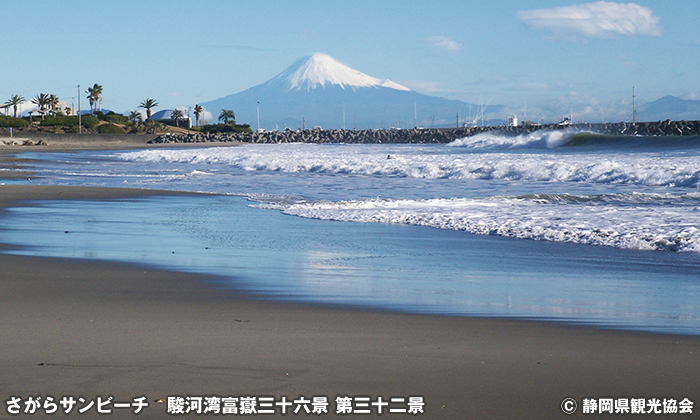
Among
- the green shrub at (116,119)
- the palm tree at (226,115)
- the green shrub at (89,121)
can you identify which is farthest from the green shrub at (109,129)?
the palm tree at (226,115)

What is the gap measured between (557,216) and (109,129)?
92.4m

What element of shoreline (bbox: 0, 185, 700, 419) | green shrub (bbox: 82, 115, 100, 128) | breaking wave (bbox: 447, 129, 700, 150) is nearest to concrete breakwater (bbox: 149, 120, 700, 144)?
breaking wave (bbox: 447, 129, 700, 150)

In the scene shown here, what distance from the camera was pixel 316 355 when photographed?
389 centimetres

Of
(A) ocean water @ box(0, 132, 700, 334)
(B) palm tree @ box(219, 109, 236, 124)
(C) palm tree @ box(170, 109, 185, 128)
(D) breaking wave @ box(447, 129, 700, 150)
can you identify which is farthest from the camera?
(B) palm tree @ box(219, 109, 236, 124)

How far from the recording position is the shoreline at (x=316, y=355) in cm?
331

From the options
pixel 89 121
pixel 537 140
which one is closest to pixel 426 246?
pixel 537 140

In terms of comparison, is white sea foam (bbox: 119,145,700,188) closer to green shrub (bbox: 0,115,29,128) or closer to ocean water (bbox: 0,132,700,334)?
ocean water (bbox: 0,132,700,334)

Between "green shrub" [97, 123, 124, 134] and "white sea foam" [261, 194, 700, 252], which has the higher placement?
"green shrub" [97, 123, 124, 134]

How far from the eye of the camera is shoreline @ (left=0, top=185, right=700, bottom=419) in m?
3.31

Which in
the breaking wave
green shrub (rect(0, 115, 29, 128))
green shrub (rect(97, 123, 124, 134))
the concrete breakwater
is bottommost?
the breaking wave

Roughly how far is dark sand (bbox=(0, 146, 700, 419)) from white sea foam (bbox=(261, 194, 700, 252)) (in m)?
5.12

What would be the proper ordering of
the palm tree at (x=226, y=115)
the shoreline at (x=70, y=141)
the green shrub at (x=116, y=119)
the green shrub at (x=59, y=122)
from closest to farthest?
the shoreline at (x=70, y=141)
the green shrub at (x=59, y=122)
the green shrub at (x=116, y=119)
the palm tree at (x=226, y=115)

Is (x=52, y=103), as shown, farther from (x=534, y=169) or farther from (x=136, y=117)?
(x=534, y=169)

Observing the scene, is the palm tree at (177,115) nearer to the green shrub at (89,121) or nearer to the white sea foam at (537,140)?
the green shrub at (89,121)
